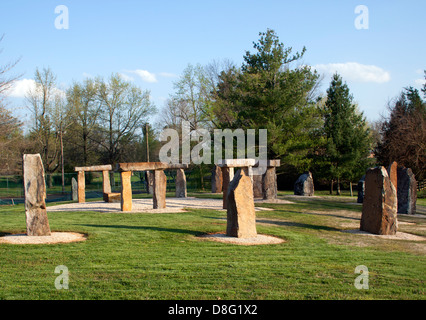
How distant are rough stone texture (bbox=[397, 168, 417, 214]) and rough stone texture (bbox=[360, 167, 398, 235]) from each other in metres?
6.73

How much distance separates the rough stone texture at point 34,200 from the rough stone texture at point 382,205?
825 cm

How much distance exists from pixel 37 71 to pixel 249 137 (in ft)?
79.8

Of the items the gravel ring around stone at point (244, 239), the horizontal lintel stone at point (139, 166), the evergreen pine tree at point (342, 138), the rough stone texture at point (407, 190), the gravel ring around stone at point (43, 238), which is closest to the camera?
the gravel ring around stone at point (43, 238)

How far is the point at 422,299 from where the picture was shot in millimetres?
5590

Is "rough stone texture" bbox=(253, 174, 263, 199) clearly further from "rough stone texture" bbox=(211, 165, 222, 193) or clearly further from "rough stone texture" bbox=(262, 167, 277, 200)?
"rough stone texture" bbox=(211, 165, 222, 193)

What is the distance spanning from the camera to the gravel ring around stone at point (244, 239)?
8.90m

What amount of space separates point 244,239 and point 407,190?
10838 millimetres

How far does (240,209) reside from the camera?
9352 mm

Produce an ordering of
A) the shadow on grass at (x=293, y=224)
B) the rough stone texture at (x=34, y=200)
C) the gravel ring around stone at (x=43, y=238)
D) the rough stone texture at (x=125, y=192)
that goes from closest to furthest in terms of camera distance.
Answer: the gravel ring around stone at (x=43, y=238) < the rough stone texture at (x=34, y=200) < the shadow on grass at (x=293, y=224) < the rough stone texture at (x=125, y=192)

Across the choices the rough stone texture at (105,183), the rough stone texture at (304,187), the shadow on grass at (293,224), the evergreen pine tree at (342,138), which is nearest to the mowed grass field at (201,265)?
the shadow on grass at (293,224)

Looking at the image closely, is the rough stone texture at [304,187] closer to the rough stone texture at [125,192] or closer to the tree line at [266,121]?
the tree line at [266,121]

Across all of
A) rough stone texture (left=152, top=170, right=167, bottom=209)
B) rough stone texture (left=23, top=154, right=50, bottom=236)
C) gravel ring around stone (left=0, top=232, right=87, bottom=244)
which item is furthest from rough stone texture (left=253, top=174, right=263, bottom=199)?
rough stone texture (left=23, top=154, right=50, bottom=236)

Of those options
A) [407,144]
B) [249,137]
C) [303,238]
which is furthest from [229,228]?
[407,144]

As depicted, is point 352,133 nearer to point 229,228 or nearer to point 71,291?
point 229,228
